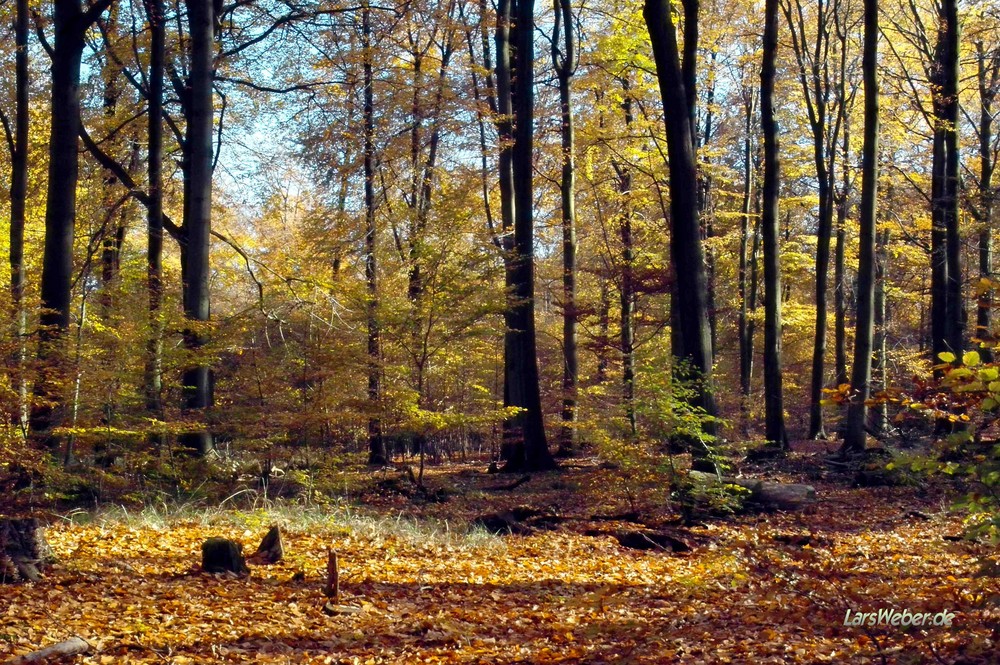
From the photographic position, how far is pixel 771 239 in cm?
1658

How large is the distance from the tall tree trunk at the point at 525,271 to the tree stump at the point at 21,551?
9290mm

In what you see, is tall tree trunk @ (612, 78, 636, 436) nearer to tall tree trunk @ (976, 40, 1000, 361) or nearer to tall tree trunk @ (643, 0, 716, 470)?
tall tree trunk @ (643, 0, 716, 470)

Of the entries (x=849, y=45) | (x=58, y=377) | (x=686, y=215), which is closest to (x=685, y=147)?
(x=686, y=215)

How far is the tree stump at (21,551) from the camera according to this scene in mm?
5633

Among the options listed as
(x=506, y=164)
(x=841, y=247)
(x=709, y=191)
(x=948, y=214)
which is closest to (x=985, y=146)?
(x=841, y=247)

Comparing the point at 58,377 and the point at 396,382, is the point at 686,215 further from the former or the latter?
the point at 58,377

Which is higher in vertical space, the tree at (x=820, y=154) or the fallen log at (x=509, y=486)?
the tree at (x=820, y=154)

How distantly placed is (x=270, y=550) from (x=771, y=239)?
497 inches

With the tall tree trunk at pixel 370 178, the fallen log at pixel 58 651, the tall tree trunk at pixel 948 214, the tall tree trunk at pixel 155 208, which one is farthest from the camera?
the tall tree trunk at pixel 370 178

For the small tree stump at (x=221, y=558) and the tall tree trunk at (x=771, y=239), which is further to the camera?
the tall tree trunk at (x=771, y=239)

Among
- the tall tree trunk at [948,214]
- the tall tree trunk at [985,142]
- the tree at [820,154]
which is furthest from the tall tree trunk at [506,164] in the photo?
the tall tree trunk at [985,142]

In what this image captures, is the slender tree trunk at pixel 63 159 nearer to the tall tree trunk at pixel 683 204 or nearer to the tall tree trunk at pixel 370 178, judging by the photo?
the tall tree trunk at pixel 370 178

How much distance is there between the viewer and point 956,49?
585 inches

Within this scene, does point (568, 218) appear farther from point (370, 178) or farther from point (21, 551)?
point (21, 551)
